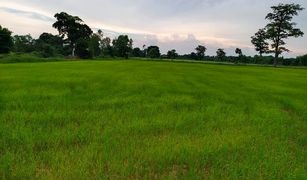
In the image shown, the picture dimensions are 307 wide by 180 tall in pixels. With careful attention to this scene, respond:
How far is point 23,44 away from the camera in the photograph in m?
121

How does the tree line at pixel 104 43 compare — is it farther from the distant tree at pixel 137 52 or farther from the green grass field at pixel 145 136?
the green grass field at pixel 145 136

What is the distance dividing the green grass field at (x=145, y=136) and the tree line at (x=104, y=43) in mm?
67988

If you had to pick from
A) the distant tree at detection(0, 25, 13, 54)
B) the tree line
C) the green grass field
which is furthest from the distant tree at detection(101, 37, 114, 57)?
the green grass field

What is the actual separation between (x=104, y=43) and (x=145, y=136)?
402 feet

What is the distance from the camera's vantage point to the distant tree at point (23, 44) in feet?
381

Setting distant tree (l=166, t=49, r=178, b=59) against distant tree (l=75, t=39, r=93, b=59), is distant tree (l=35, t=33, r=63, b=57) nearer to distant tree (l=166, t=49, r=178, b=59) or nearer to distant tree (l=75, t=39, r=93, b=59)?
distant tree (l=75, t=39, r=93, b=59)

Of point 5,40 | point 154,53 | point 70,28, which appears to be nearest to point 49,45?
point 70,28

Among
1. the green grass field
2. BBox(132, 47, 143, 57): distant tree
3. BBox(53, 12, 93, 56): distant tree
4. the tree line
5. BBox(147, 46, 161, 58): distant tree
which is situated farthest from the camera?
BBox(132, 47, 143, 57): distant tree

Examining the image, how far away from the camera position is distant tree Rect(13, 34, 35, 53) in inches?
4574

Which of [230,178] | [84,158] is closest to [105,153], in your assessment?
[84,158]

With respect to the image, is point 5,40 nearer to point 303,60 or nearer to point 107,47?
point 107,47

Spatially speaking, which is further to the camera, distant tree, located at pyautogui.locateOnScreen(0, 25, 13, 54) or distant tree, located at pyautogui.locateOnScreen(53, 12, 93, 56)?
distant tree, located at pyautogui.locateOnScreen(53, 12, 93, 56)

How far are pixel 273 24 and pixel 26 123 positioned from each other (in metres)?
76.7

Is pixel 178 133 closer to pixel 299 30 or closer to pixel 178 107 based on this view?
pixel 178 107
